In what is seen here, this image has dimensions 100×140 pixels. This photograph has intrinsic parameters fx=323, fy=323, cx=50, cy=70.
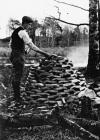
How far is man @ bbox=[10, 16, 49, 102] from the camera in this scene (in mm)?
5715

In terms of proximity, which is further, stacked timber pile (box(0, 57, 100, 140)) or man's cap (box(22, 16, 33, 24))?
man's cap (box(22, 16, 33, 24))

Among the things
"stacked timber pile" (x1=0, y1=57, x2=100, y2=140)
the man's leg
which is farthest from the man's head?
"stacked timber pile" (x1=0, y1=57, x2=100, y2=140)

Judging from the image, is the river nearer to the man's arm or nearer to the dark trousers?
the dark trousers

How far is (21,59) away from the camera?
606 cm

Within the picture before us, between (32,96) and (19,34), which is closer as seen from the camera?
(19,34)

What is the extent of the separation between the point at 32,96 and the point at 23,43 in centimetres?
103

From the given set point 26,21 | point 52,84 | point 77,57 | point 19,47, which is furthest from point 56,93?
point 77,57

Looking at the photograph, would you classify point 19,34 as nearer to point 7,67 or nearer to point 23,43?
point 23,43

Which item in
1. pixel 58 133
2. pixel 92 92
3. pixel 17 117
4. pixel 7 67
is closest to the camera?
pixel 58 133

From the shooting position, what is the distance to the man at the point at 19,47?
5715mm

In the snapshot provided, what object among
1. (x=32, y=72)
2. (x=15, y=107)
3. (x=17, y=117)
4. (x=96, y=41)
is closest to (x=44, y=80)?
(x=32, y=72)

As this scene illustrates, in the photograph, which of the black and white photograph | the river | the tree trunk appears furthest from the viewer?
the river

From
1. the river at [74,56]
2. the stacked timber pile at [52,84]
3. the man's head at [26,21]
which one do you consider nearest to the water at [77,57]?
the river at [74,56]

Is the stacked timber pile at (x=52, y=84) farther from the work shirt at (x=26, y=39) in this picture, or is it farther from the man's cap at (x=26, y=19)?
the man's cap at (x=26, y=19)
